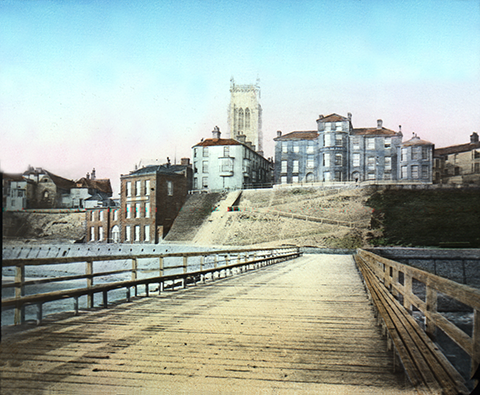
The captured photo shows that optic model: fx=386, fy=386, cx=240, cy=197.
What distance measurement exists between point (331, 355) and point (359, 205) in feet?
127

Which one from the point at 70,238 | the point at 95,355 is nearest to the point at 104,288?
the point at 70,238

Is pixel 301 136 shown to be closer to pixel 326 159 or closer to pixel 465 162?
pixel 326 159

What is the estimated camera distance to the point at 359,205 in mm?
40750

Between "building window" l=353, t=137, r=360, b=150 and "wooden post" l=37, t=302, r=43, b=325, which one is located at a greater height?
"building window" l=353, t=137, r=360, b=150

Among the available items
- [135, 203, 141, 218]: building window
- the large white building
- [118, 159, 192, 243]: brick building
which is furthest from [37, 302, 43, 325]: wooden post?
the large white building

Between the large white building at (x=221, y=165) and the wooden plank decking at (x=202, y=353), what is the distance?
4361 cm

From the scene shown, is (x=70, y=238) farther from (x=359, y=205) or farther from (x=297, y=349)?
(x=359, y=205)

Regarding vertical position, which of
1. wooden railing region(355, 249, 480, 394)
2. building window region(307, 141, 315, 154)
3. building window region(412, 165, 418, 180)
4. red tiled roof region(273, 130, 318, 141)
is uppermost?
red tiled roof region(273, 130, 318, 141)

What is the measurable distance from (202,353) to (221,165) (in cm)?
4740

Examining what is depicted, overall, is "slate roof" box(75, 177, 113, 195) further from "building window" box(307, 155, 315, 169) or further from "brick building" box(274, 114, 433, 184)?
"building window" box(307, 155, 315, 169)

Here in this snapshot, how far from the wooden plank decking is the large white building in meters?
43.6

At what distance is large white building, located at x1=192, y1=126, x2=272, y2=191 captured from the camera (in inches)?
1965

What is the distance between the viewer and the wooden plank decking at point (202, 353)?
2.97 meters

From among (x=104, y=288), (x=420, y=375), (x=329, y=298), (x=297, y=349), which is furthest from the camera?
(x=329, y=298)
